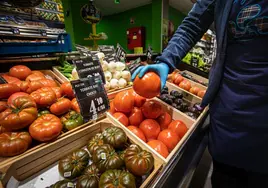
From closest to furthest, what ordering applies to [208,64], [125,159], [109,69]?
[125,159] → [109,69] → [208,64]

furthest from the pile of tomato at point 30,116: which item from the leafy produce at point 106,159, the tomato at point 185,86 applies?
the tomato at point 185,86

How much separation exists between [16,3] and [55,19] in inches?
12.7

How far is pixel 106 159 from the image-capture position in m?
0.72

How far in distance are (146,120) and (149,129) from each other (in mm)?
78

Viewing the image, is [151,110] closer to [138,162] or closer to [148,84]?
[148,84]

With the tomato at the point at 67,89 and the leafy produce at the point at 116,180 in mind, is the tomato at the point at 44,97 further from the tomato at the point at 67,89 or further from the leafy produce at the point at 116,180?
the leafy produce at the point at 116,180

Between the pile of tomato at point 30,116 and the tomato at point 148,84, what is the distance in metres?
0.42

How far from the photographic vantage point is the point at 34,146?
0.78 meters

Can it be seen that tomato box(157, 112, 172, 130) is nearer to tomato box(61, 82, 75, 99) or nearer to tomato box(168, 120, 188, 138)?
tomato box(168, 120, 188, 138)

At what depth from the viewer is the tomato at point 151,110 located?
1.16m

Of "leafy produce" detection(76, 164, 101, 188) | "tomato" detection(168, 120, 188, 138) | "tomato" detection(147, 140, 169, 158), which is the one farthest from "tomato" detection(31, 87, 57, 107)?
"tomato" detection(168, 120, 188, 138)

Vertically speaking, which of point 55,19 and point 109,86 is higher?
point 55,19

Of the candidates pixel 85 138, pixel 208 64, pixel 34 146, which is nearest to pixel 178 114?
pixel 85 138

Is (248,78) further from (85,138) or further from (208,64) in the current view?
(208,64)
